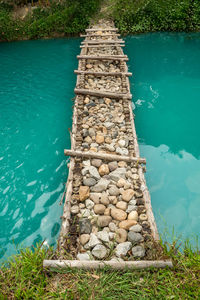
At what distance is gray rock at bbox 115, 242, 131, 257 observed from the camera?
297cm

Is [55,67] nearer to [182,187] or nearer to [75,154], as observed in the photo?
[75,154]

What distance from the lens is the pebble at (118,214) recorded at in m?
3.40

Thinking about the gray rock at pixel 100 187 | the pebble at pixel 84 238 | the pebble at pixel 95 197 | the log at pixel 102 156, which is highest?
the log at pixel 102 156

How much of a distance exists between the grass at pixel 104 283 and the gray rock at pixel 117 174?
57.5 inches

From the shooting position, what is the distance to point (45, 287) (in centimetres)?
282

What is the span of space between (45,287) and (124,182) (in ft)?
6.39

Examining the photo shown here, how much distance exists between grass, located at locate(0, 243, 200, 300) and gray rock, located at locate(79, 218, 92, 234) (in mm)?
555

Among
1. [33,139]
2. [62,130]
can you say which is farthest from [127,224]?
[33,139]

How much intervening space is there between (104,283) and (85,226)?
2.65 ft

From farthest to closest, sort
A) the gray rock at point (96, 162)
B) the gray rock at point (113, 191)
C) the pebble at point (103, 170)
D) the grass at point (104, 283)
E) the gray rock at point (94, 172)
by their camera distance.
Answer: the gray rock at point (96, 162) < the pebble at point (103, 170) < the gray rock at point (94, 172) < the gray rock at point (113, 191) < the grass at point (104, 283)

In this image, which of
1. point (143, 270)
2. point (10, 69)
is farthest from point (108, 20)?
point (143, 270)

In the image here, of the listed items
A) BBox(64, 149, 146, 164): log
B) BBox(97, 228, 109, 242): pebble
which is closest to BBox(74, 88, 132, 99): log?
BBox(64, 149, 146, 164): log

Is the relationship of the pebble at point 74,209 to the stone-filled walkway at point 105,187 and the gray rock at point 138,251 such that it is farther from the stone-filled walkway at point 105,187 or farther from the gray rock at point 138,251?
the gray rock at point 138,251

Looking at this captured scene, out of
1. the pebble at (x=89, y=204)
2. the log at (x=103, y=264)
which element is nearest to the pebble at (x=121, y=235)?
the log at (x=103, y=264)
